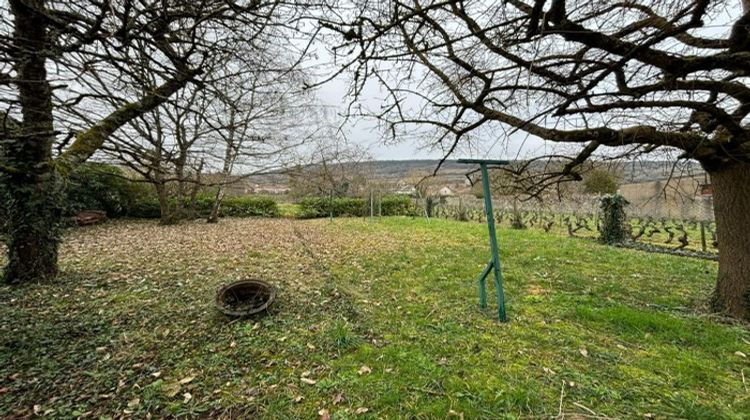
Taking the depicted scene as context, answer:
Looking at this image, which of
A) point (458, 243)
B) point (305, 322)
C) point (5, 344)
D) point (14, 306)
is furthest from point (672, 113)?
point (14, 306)

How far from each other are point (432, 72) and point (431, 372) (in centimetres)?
319

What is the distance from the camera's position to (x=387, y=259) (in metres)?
6.45

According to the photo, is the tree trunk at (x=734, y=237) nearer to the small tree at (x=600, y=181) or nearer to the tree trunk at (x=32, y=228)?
the small tree at (x=600, y=181)

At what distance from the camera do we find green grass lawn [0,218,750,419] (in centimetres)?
207

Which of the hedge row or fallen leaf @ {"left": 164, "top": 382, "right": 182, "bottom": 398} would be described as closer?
fallen leaf @ {"left": 164, "top": 382, "right": 182, "bottom": 398}

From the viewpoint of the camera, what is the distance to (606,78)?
2.97 m

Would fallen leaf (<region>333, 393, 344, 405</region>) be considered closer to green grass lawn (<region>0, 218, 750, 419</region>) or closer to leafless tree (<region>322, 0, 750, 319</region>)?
green grass lawn (<region>0, 218, 750, 419</region>)

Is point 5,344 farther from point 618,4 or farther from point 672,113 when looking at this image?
point 672,113

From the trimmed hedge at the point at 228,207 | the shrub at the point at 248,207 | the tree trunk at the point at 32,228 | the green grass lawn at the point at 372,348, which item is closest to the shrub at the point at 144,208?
the trimmed hedge at the point at 228,207

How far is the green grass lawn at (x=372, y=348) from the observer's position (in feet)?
6.79

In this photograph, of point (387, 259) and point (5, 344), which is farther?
point (387, 259)

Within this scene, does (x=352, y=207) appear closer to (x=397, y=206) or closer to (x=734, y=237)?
(x=397, y=206)

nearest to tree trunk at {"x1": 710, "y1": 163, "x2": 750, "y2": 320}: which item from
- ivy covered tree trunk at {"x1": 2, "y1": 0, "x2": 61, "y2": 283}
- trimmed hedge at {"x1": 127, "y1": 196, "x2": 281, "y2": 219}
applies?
ivy covered tree trunk at {"x1": 2, "y1": 0, "x2": 61, "y2": 283}

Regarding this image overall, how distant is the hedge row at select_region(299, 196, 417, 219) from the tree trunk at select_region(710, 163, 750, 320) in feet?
48.7
